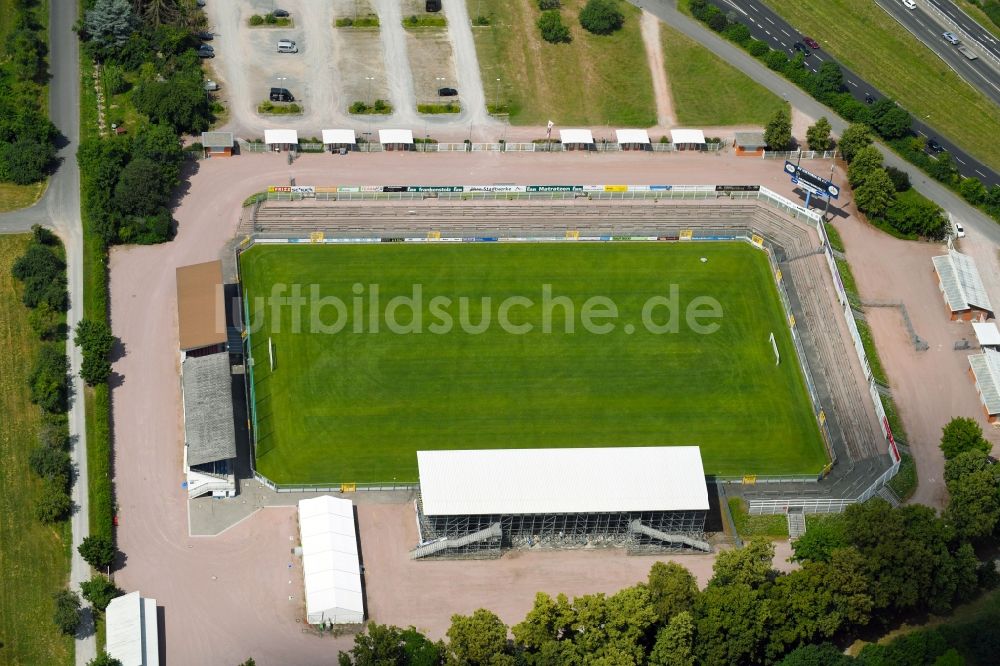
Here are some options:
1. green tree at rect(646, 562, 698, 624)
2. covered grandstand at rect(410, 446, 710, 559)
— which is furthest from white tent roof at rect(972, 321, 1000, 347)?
green tree at rect(646, 562, 698, 624)

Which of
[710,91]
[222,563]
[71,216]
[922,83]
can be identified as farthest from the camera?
[922,83]

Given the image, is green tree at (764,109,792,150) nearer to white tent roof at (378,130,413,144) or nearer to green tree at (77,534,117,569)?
white tent roof at (378,130,413,144)

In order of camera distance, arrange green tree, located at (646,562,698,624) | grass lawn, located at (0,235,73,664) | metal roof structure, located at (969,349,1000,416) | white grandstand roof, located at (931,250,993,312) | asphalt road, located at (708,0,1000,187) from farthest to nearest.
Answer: asphalt road, located at (708,0,1000,187), white grandstand roof, located at (931,250,993,312), metal roof structure, located at (969,349,1000,416), green tree, located at (646,562,698,624), grass lawn, located at (0,235,73,664)

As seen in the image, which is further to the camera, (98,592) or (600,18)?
(600,18)

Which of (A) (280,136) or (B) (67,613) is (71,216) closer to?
(A) (280,136)

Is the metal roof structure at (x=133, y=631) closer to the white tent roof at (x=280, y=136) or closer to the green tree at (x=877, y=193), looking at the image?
the white tent roof at (x=280, y=136)

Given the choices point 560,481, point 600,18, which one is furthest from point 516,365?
point 600,18

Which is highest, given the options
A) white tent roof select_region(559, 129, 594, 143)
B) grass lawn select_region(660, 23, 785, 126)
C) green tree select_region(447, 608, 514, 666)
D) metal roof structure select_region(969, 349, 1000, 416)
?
grass lawn select_region(660, 23, 785, 126)

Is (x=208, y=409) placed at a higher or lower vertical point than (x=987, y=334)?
lower
